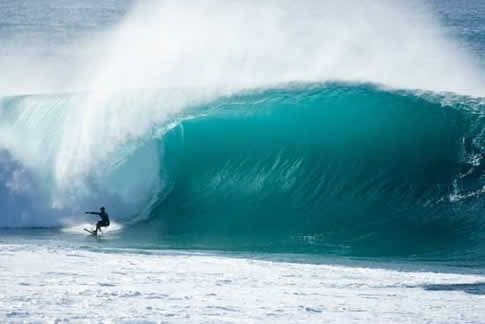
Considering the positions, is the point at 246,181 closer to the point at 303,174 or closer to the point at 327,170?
the point at 303,174

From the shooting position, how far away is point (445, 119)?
59.1ft

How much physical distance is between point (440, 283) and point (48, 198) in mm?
8697

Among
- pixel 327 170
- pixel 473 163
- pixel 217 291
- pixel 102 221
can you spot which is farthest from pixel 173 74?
pixel 217 291

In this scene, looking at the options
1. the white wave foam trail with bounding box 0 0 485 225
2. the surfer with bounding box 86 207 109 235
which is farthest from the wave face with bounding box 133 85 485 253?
the surfer with bounding box 86 207 109 235

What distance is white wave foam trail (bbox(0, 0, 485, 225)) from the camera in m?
18.4

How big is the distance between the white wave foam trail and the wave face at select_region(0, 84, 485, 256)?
97 millimetres

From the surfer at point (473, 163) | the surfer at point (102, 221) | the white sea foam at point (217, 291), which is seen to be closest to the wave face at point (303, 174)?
the surfer at point (473, 163)

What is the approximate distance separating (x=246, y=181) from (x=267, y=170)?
50 centimetres

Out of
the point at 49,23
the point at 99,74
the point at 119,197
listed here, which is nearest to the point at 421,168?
the point at 119,197

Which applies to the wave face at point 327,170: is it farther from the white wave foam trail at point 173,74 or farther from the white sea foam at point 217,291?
the white sea foam at point 217,291

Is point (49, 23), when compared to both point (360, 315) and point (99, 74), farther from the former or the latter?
point (360, 315)

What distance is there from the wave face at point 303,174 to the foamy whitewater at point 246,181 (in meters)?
0.04

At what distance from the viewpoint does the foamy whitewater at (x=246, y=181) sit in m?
10.5

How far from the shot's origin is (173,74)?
22.9m
